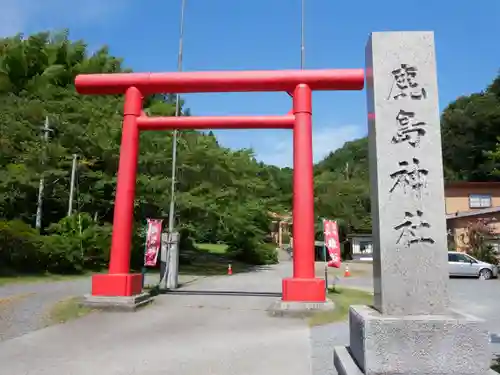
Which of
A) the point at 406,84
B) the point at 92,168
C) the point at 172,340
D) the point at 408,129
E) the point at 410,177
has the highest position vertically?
the point at 92,168

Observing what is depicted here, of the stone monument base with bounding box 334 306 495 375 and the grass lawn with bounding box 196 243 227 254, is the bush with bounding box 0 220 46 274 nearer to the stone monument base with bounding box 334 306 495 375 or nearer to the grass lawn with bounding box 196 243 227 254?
the stone monument base with bounding box 334 306 495 375

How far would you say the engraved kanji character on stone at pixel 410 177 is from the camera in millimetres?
4188

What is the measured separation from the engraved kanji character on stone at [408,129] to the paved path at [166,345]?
3083 millimetres

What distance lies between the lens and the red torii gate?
9984 millimetres

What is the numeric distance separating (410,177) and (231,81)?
23.6ft

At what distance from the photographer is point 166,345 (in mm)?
6629

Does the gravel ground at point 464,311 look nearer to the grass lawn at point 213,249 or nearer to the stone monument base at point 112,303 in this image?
the stone monument base at point 112,303

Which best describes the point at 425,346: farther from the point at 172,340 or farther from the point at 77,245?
the point at 77,245

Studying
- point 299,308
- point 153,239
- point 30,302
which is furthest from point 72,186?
point 299,308

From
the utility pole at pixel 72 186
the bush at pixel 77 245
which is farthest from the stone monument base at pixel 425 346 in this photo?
the utility pole at pixel 72 186

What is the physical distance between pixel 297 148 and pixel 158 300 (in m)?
5.51

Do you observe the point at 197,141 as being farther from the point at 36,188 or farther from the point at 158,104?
the point at 36,188

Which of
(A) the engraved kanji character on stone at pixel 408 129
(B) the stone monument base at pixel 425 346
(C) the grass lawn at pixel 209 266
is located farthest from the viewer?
(C) the grass lawn at pixel 209 266

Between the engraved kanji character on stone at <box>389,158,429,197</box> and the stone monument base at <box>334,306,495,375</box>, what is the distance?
1.26 metres
